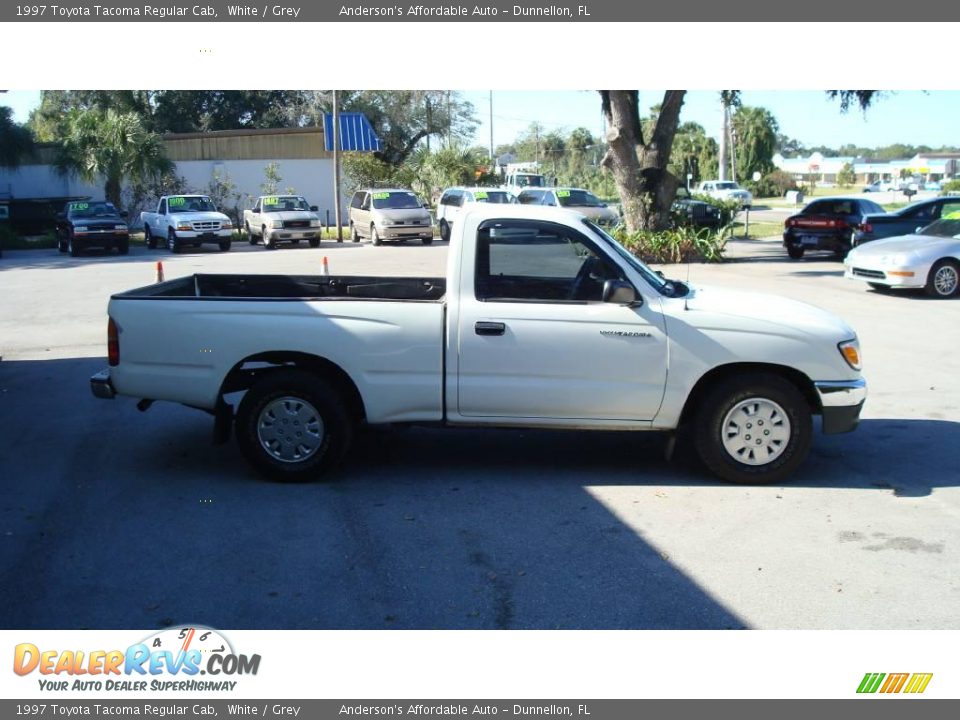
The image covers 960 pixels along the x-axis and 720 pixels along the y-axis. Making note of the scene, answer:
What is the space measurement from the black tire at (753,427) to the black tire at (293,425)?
2.54 metres

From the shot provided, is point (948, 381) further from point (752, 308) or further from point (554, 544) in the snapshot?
point (554, 544)

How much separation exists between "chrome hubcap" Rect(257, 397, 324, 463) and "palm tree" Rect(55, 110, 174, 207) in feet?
113

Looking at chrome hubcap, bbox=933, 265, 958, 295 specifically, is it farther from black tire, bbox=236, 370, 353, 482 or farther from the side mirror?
black tire, bbox=236, 370, 353, 482

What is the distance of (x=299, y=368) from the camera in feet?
22.5

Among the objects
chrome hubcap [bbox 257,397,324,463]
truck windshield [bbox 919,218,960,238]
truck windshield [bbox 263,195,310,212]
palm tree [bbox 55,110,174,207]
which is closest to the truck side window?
chrome hubcap [bbox 257,397,324,463]

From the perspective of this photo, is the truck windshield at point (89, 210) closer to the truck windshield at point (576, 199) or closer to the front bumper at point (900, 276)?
the truck windshield at point (576, 199)

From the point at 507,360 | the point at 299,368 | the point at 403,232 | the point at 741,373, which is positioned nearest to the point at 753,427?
the point at 741,373

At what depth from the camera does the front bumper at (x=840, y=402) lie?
6.71m

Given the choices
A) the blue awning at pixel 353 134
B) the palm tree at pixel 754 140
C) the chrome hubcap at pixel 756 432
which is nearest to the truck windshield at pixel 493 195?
the blue awning at pixel 353 134

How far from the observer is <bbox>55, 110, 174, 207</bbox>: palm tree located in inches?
1485

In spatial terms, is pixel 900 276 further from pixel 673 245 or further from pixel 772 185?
pixel 772 185

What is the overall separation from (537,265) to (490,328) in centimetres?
68

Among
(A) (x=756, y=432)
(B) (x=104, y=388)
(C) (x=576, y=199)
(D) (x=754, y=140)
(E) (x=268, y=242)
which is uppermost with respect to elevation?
(D) (x=754, y=140)

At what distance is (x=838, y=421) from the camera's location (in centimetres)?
677
